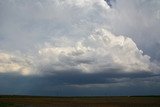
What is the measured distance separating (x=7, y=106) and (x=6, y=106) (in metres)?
0.28

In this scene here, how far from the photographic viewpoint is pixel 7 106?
85.8 metres

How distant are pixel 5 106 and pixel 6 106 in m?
0.38

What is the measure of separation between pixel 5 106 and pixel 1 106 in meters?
1.11

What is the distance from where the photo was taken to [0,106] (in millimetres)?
84188

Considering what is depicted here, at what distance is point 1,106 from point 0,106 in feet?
2.72

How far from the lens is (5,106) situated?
8544 centimetres

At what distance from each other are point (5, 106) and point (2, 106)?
91 cm

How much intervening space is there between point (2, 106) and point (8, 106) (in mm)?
1660

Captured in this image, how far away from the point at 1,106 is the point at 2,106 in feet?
2.12

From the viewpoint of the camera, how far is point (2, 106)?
85.6 metres

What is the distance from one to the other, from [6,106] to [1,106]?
1.44m

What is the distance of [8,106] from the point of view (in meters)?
85.8

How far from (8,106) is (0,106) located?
247cm

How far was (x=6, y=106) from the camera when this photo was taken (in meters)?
85.8
